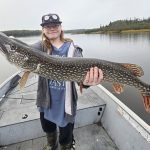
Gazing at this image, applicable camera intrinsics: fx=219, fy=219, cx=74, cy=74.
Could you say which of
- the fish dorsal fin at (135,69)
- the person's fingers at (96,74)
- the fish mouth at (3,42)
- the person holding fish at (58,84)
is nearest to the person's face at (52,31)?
the person holding fish at (58,84)

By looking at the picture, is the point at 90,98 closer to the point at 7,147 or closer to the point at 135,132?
the point at 135,132

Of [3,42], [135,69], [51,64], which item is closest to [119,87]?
[135,69]

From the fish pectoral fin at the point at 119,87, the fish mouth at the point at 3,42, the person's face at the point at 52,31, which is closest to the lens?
the fish mouth at the point at 3,42

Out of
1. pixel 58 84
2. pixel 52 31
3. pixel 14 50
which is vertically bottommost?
pixel 58 84

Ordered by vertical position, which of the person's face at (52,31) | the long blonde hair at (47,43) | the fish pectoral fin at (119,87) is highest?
the person's face at (52,31)

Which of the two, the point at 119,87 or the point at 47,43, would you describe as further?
the point at 119,87

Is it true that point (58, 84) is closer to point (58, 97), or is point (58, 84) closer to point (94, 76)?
point (58, 97)

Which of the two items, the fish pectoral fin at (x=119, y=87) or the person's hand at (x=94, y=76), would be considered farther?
the fish pectoral fin at (x=119, y=87)

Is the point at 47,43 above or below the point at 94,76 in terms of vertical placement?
above

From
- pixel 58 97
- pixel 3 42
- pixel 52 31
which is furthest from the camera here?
pixel 58 97

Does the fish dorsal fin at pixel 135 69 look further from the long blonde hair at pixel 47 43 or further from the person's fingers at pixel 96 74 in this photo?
the long blonde hair at pixel 47 43

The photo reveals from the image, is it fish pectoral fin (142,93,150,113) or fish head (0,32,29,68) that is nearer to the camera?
fish head (0,32,29,68)

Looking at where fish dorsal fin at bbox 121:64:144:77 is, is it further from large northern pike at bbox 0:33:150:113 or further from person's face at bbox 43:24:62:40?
person's face at bbox 43:24:62:40

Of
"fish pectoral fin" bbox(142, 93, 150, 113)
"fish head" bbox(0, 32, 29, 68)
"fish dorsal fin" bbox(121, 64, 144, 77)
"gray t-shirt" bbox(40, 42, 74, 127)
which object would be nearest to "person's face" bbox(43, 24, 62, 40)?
"gray t-shirt" bbox(40, 42, 74, 127)
